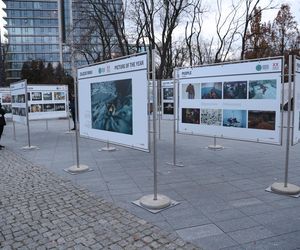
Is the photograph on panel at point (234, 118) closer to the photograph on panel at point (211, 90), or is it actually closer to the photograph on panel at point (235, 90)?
the photograph on panel at point (235, 90)

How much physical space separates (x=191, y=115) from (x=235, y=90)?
65.0 inches

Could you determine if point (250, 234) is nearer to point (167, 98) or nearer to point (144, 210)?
point (144, 210)

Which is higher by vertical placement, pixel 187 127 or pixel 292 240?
pixel 187 127

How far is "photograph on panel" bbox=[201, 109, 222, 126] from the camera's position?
732 centimetres

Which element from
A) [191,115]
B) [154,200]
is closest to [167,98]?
[191,115]

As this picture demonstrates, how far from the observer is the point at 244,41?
28.2 m

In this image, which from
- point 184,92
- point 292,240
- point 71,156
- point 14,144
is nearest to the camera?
point 292,240

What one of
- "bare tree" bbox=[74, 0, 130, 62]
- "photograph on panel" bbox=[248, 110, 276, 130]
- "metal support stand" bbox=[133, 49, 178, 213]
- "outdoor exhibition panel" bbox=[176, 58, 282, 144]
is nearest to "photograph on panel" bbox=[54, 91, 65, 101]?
"outdoor exhibition panel" bbox=[176, 58, 282, 144]

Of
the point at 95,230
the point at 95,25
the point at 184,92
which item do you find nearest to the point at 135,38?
the point at 95,25

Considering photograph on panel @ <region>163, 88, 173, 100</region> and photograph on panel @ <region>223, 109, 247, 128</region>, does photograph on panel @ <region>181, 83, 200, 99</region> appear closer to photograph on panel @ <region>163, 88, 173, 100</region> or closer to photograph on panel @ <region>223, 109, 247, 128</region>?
photograph on panel @ <region>223, 109, 247, 128</region>

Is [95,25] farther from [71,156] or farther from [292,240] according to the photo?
[292,240]

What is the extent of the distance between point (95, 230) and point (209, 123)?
4651mm

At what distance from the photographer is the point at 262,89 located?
19.9 ft

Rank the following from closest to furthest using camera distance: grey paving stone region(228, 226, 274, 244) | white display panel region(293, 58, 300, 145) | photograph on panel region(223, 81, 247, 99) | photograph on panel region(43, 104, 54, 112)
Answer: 1. grey paving stone region(228, 226, 274, 244)
2. white display panel region(293, 58, 300, 145)
3. photograph on panel region(223, 81, 247, 99)
4. photograph on panel region(43, 104, 54, 112)
